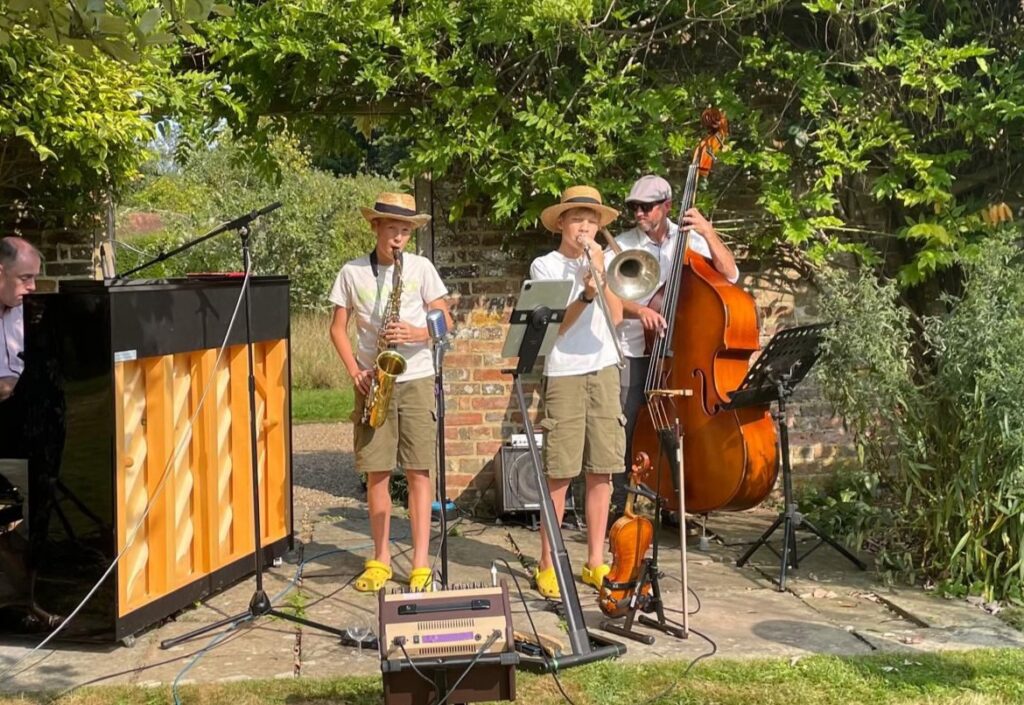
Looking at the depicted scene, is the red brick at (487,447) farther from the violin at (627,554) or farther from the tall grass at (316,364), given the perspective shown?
the tall grass at (316,364)

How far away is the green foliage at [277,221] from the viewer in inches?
612

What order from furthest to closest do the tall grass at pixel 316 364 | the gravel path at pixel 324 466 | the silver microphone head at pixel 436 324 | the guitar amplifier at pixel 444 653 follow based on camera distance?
the tall grass at pixel 316 364 < the gravel path at pixel 324 466 < the silver microphone head at pixel 436 324 < the guitar amplifier at pixel 444 653

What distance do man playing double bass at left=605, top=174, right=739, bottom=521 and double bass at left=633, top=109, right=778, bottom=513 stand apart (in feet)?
0.30

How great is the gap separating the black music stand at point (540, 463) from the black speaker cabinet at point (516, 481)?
81.1 inches

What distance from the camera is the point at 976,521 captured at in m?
4.85

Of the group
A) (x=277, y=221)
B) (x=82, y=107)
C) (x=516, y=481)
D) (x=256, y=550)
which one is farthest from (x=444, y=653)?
(x=277, y=221)

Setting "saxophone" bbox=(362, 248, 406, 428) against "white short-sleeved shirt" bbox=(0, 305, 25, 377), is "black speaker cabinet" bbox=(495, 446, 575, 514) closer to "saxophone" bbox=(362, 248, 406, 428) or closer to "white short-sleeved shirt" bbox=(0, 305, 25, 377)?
"saxophone" bbox=(362, 248, 406, 428)

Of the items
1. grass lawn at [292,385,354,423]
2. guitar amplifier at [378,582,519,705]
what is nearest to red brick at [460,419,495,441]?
guitar amplifier at [378,582,519,705]

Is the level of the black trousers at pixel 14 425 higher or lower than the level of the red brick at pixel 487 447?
higher

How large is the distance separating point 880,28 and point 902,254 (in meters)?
1.43

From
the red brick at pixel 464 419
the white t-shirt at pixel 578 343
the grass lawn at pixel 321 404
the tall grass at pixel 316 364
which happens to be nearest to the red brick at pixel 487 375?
the red brick at pixel 464 419

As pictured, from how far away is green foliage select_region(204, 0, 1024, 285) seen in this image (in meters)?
6.04

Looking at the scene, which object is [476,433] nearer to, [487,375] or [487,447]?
[487,447]

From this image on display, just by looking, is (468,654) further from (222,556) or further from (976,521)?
(976,521)
